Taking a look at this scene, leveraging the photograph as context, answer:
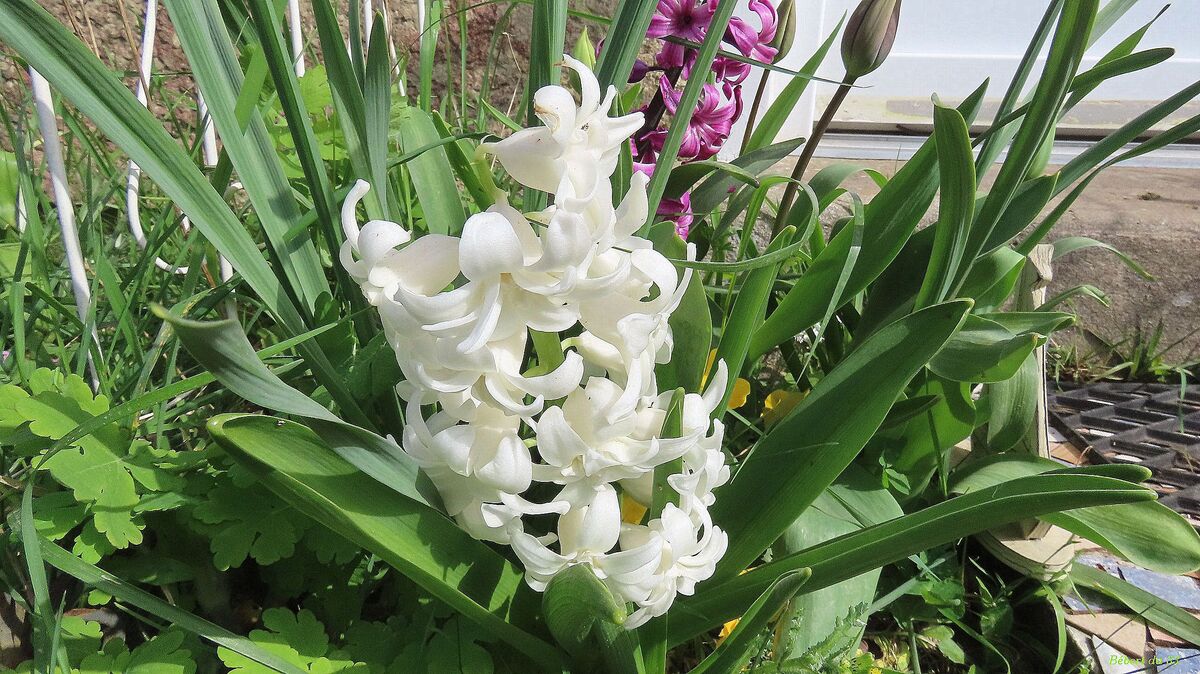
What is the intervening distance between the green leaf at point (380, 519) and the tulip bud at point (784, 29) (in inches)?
37.9

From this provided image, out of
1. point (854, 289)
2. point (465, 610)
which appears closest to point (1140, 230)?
point (854, 289)

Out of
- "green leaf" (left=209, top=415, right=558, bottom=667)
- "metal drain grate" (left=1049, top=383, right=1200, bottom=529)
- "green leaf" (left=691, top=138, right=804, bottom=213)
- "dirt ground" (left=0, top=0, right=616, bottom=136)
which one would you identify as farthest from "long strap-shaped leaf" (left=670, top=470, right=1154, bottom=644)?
"dirt ground" (left=0, top=0, right=616, bottom=136)

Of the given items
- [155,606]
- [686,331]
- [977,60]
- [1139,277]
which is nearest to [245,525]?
[155,606]

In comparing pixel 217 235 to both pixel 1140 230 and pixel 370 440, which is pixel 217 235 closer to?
pixel 370 440

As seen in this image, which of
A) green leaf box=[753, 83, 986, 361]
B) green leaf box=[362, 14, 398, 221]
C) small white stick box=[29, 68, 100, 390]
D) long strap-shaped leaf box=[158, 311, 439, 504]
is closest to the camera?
long strap-shaped leaf box=[158, 311, 439, 504]

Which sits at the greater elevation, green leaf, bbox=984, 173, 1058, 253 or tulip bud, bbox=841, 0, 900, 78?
tulip bud, bbox=841, 0, 900, 78

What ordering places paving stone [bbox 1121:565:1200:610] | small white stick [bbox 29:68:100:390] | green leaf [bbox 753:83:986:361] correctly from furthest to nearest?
paving stone [bbox 1121:565:1200:610]
green leaf [bbox 753:83:986:361]
small white stick [bbox 29:68:100:390]

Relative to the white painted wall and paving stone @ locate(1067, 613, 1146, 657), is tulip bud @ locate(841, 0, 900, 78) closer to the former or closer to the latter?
paving stone @ locate(1067, 613, 1146, 657)

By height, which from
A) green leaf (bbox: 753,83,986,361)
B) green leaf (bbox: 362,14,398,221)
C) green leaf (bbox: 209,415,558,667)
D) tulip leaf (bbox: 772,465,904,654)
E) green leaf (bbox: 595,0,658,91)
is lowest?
tulip leaf (bbox: 772,465,904,654)

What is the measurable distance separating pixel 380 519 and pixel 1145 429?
63.2 inches

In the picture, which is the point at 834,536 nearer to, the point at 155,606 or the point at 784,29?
the point at 155,606

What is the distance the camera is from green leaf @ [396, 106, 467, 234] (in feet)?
2.83

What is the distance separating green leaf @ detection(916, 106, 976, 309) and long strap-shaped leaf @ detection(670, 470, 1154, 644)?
27cm

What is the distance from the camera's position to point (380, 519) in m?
0.62
